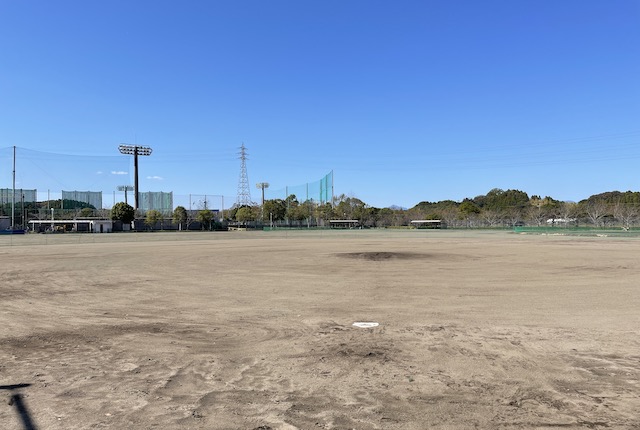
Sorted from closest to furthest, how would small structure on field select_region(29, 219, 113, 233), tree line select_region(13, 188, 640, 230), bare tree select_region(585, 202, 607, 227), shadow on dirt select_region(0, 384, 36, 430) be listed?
shadow on dirt select_region(0, 384, 36, 430) < small structure on field select_region(29, 219, 113, 233) < bare tree select_region(585, 202, 607, 227) < tree line select_region(13, 188, 640, 230)

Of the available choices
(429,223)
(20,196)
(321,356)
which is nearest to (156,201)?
(20,196)

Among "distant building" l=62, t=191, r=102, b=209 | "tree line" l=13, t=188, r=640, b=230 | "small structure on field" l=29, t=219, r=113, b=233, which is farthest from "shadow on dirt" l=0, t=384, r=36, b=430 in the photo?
"distant building" l=62, t=191, r=102, b=209

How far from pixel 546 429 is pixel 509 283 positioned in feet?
36.2

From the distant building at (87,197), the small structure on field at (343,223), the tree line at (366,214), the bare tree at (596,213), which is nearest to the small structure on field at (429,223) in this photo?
the tree line at (366,214)

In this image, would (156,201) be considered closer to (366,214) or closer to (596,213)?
(366,214)

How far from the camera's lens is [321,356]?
21.7 ft

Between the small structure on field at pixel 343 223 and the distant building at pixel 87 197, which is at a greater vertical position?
the distant building at pixel 87 197

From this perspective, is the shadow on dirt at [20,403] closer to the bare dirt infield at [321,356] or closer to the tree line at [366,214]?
the bare dirt infield at [321,356]

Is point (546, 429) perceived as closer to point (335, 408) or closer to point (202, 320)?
point (335, 408)

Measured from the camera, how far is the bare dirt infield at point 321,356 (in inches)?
179

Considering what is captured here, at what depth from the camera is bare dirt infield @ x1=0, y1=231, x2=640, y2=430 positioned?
4.55 metres

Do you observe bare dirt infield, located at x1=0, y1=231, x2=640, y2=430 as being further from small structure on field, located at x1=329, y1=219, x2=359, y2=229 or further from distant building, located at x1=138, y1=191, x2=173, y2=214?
distant building, located at x1=138, y1=191, x2=173, y2=214

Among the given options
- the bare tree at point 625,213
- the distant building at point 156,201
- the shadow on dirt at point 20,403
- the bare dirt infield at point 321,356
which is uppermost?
the distant building at point 156,201

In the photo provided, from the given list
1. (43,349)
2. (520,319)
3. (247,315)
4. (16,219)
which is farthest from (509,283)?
(16,219)
